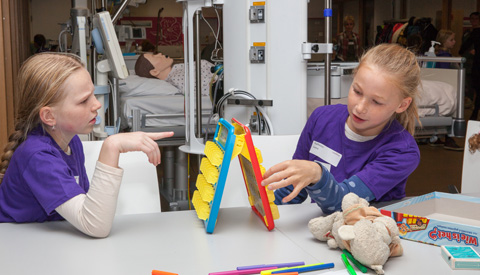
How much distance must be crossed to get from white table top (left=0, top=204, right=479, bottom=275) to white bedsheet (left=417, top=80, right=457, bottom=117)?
8.25ft

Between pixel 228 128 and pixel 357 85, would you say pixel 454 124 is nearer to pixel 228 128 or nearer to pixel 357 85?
pixel 357 85

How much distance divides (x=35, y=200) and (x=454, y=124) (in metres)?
3.09

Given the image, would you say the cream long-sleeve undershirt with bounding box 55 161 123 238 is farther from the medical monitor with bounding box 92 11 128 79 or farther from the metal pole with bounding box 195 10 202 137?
the metal pole with bounding box 195 10 202 137

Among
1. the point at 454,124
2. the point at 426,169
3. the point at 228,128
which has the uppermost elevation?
the point at 228,128

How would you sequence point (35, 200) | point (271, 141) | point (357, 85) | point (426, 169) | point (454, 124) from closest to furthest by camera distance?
point (35, 200) < point (357, 85) < point (271, 141) < point (454, 124) < point (426, 169)

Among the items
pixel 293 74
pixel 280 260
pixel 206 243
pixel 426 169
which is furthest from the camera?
pixel 426 169

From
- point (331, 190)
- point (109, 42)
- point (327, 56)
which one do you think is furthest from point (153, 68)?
point (331, 190)

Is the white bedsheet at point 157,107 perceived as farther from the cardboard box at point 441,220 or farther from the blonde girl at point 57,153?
the cardboard box at point 441,220

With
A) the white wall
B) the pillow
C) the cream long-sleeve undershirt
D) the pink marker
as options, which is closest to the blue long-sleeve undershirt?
the pink marker

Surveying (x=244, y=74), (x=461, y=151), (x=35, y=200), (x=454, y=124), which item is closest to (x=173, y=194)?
(x=244, y=74)

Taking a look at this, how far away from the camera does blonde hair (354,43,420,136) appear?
1.67 m

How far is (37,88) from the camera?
Result: 1532 millimetres

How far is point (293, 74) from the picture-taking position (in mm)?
3021

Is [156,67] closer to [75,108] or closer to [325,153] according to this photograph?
[325,153]
